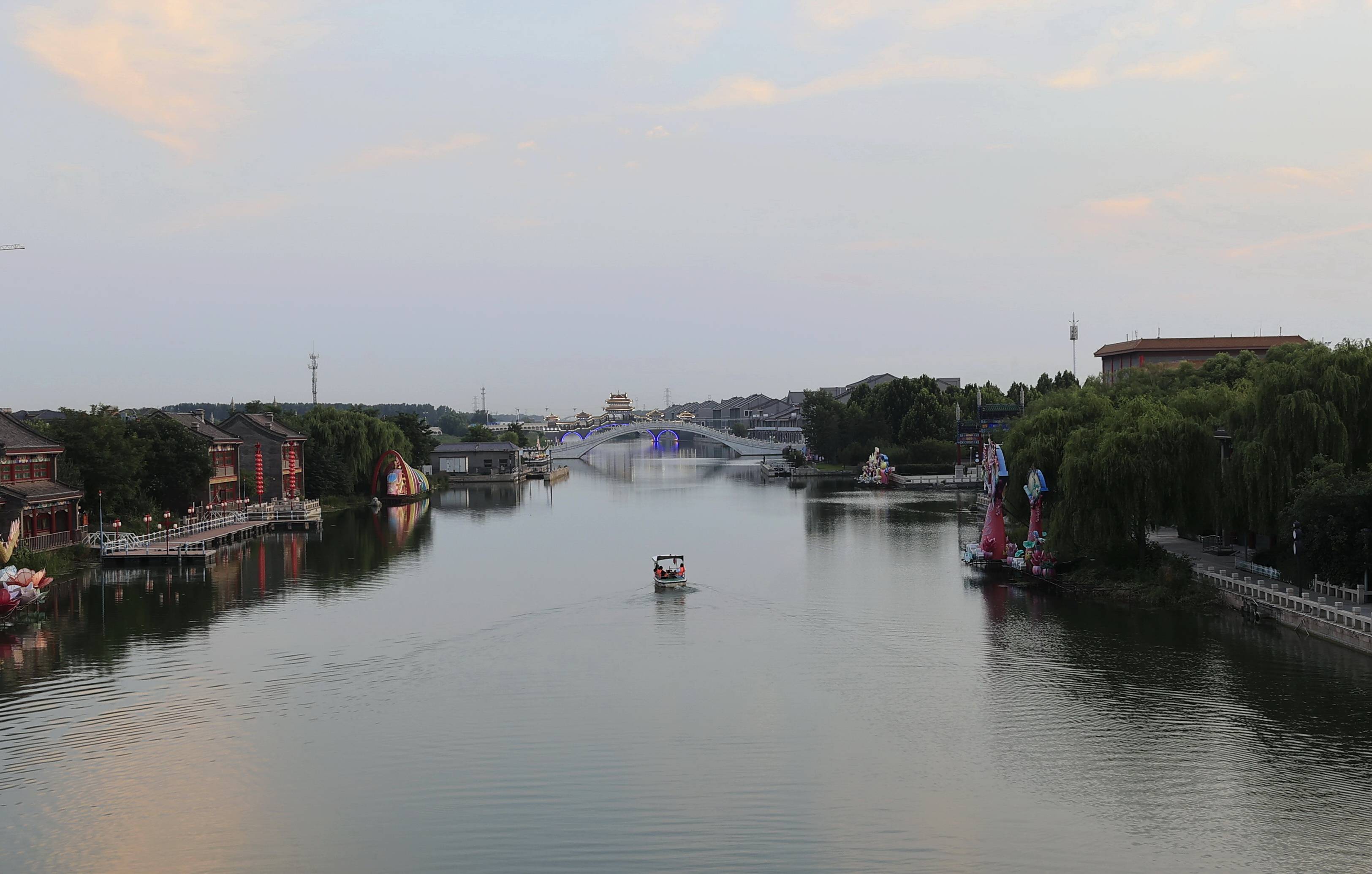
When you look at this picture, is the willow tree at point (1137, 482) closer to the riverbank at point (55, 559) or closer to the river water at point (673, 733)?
the river water at point (673, 733)

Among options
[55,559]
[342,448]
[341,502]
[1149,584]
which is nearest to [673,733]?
[1149,584]

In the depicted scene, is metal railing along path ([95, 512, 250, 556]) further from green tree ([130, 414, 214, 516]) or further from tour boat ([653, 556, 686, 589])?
tour boat ([653, 556, 686, 589])

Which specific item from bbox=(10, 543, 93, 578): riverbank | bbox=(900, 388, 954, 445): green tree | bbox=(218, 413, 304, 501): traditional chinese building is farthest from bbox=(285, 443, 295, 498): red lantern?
bbox=(900, 388, 954, 445): green tree

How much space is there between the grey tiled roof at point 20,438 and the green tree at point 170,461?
5820 mm

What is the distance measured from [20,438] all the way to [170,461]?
8052 millimetres

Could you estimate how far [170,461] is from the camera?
128ft

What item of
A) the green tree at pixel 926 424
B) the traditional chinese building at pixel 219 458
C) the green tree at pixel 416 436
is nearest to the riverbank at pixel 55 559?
the traditional chinese building at pixel 219 458

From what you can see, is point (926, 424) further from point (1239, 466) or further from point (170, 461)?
point (1239, 466)

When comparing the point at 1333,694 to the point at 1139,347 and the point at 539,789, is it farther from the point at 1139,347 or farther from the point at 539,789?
the point at 1139,347

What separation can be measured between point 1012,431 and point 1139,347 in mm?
43613

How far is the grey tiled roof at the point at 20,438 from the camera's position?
99.9ft

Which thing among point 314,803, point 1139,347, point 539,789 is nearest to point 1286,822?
point 539,789

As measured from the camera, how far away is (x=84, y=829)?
12727 millimetres

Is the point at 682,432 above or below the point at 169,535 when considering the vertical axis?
above
